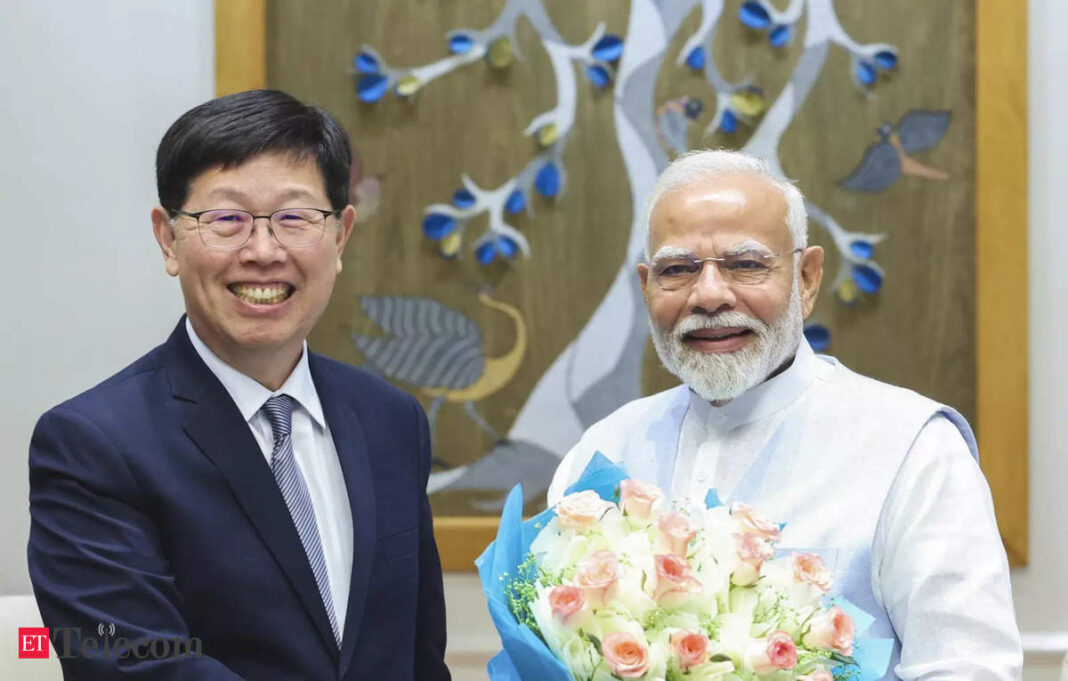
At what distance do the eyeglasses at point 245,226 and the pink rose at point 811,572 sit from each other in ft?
3.10

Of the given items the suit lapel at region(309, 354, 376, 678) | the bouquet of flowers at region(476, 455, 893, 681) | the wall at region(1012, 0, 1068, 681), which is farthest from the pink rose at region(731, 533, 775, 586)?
the wall at region(1012, 0, 1068, 681)

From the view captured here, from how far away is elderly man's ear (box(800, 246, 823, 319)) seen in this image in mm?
2291

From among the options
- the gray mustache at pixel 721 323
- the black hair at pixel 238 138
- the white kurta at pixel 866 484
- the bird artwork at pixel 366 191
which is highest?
the black hair at pixel 238 138

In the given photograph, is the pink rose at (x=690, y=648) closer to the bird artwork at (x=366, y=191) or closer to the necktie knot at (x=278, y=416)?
the necktie knot at (x=278, y=416)

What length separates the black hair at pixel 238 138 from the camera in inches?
71.2

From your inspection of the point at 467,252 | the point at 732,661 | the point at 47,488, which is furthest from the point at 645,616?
the point at 467,252

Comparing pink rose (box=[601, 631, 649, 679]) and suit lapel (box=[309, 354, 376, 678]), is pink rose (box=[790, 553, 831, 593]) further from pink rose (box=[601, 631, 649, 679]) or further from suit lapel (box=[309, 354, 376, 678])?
suit lapel (box=[309, 354, 376, 678])

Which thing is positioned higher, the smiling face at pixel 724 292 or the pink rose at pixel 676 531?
the smiling face at pixel 724 292

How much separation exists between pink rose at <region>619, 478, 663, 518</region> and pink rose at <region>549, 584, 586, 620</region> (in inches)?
7.6

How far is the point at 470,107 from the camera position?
3219 millimetres

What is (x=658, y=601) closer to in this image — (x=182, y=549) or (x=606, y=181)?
(x=182, y=549)

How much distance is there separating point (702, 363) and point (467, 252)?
48.1 inches

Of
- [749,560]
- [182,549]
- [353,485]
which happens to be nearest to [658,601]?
[749,560]

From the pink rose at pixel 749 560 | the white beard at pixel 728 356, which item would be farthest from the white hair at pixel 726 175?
the pink rose at pixel 749 560
